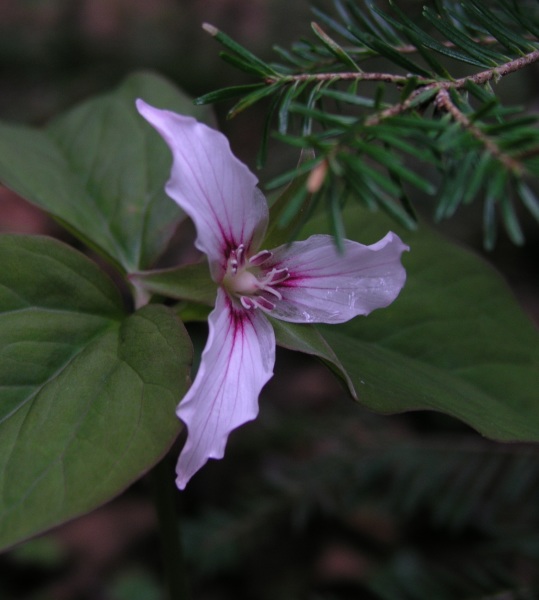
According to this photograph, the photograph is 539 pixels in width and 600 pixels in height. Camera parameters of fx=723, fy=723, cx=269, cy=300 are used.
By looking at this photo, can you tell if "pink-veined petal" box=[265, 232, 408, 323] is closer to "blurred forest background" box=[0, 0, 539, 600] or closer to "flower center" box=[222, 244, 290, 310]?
"flower center" box=[222, 244, 290, 310]

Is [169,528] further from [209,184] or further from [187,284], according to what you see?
[209,184]

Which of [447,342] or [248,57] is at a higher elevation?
[248,57]

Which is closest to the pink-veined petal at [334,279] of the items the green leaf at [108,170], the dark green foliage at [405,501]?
the green leaf at [108,170]

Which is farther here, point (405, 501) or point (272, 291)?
point (405, 501)

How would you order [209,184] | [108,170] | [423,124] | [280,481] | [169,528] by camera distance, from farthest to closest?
[280,481] < [108,170] < [169,528] < [209,184] < [423,124]

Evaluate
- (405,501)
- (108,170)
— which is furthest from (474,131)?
(405,501)

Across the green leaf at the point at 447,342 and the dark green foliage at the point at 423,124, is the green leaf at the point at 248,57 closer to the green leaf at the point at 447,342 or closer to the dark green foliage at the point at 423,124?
the dark green foliage at the point at 423,124

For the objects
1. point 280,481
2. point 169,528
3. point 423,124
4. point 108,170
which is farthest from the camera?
point 280,481

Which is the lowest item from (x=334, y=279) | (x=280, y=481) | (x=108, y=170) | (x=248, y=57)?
(x=280, y=481)
